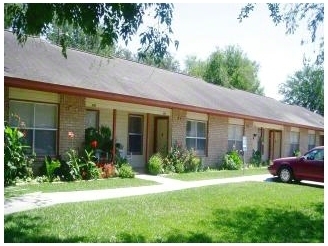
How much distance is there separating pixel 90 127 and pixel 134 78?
4.22 m

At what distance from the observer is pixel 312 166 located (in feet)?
51.6

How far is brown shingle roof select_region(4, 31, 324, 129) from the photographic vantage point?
14078 mm

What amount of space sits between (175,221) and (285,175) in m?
9.49

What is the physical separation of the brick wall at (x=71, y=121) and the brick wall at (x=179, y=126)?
4991 millimetres

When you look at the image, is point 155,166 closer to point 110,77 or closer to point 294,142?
point 110,77

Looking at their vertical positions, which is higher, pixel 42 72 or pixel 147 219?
pixel 42 72

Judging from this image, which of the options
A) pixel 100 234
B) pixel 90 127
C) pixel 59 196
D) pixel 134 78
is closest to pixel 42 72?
pixel 90 127

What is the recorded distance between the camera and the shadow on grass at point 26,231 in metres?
6.60

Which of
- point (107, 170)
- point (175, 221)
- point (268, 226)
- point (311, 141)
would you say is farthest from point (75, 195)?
point (311, 141)

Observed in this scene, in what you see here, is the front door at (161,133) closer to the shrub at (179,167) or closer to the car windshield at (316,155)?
the shrub at (179,167)

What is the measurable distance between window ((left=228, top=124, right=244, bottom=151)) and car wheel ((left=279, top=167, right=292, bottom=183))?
6.56 meters

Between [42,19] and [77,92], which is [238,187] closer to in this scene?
[77,92]

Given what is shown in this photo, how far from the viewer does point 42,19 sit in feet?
22.5

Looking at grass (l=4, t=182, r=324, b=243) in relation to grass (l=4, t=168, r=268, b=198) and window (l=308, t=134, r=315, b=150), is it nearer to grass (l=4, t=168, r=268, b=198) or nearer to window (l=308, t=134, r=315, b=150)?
grass (l=4, t=168, r=268, b=198)
